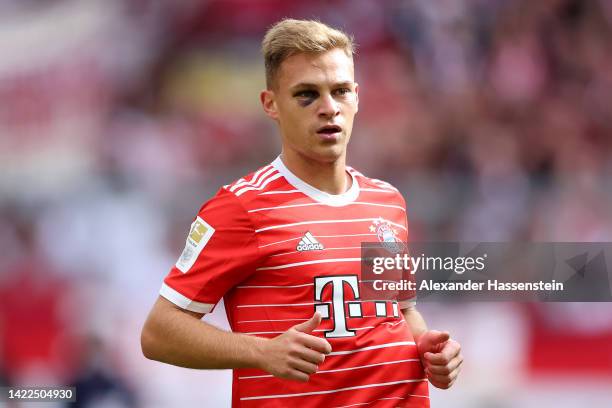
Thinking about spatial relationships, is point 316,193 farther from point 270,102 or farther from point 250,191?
point 270,102

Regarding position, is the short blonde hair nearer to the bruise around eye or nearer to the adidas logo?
the bruise around eye

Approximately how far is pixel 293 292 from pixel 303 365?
0.30 meters

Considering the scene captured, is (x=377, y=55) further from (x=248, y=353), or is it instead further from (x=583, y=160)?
(x=248, y=353)

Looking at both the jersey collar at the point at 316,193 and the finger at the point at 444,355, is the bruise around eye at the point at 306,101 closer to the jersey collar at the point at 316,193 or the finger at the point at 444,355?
the jersey collar at the point at 316,193

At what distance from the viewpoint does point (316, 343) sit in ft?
6.75

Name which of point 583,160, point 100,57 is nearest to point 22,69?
point 100,57

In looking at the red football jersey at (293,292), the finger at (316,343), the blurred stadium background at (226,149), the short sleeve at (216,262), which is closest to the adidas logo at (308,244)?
the red football jersey at (293,292)

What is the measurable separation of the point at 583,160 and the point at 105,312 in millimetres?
2996

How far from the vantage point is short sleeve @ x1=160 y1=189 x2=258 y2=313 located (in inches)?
91.4

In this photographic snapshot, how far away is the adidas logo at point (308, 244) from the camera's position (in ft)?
7.72

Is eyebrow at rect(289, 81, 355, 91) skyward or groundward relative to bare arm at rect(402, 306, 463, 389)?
skyward

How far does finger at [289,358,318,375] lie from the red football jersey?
22 cm

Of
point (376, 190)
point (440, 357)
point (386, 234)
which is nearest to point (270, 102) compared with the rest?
point (376, 190)

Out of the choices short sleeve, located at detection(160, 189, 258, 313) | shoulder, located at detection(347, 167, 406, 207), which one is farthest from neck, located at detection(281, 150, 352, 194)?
short sleeve, located at detection(160, 189, 258, 313)
